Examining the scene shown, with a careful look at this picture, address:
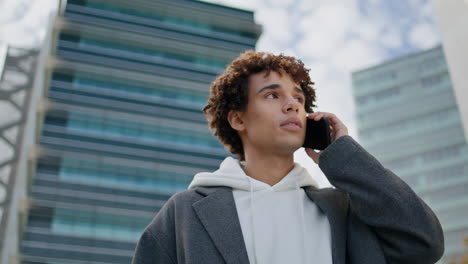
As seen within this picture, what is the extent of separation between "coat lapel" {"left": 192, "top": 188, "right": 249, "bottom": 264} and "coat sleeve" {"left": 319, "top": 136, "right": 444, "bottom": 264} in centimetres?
49

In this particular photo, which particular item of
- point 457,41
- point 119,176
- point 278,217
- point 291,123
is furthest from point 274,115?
point 119,176

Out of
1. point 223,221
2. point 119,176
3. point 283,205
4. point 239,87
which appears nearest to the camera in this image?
point 223,221

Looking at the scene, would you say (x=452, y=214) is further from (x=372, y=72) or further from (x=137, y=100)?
(x=137, y=100)

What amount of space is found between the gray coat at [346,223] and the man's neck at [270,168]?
8.1 inches

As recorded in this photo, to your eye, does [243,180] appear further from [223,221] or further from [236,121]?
[236,121]

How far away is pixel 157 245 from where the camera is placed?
2.28 metres

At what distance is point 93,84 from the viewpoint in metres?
56.3

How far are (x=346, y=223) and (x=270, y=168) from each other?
46 cm

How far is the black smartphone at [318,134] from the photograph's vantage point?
2402 millimetres

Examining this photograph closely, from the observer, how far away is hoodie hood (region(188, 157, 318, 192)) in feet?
8.00

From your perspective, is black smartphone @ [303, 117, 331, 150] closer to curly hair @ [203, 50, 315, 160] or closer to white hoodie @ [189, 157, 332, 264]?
white hoodie @ [189, 157, 332, 264]

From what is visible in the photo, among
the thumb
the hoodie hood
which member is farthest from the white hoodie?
the thumb

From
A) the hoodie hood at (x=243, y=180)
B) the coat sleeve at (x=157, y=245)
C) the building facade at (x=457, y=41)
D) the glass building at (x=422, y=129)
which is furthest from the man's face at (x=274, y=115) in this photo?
the glass building at (x=422, y=129)

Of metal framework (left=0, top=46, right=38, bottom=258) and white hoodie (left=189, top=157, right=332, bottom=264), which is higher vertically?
metal framework (left=0, top=46, right=38, bottom=258)
